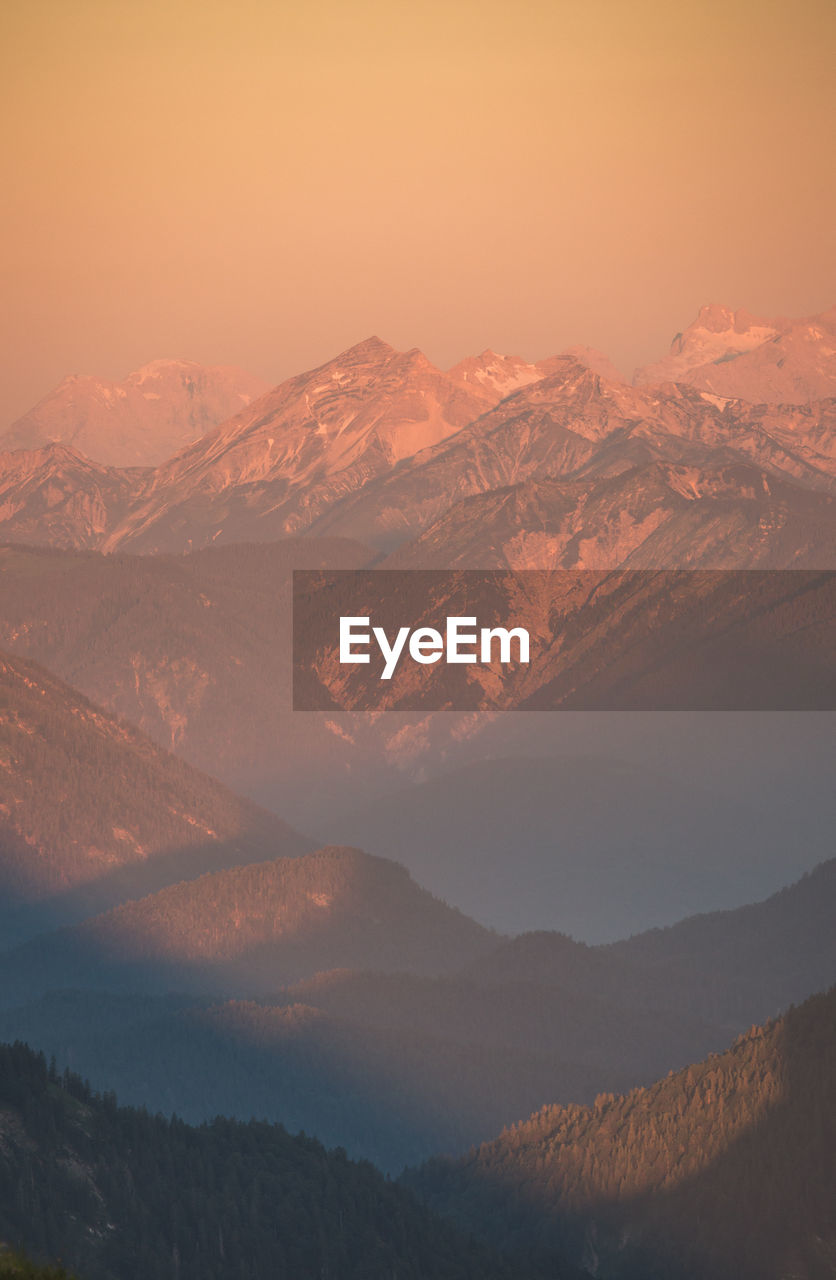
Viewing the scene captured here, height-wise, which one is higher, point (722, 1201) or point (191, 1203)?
point (191, 1203)

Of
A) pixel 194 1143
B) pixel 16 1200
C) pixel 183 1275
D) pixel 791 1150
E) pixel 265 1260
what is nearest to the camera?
pixel 16 1200

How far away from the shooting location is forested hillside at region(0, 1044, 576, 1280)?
148125mm

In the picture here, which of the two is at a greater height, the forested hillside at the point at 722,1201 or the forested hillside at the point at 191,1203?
the forested hillside at the point at 191,1203

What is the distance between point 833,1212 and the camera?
7067 inches

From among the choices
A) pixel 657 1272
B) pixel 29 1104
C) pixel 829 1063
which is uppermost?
pixel 29 1104

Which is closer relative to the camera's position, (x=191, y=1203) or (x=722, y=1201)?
(x=191, y=1203)

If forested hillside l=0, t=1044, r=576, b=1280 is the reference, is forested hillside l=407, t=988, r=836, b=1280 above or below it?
below

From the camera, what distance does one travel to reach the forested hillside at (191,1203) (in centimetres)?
14812

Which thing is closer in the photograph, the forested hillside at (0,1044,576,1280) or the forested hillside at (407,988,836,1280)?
the forested hillside at (0,1044,576,1280)

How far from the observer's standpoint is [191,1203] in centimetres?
16338

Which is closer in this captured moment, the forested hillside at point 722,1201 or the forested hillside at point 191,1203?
the forested hillside at point 191,1203

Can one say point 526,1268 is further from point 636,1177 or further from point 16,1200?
point 16,1200

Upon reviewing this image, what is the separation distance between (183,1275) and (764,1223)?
2176 inches

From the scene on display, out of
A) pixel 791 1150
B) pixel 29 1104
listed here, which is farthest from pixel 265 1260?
pixel 791 1150
